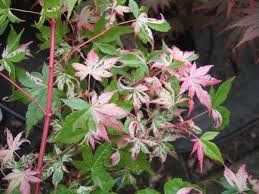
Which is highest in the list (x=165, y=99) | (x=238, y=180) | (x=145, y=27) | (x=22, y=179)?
(x=145, y=27)

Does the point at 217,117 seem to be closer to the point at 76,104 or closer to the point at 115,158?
the point at 115,158

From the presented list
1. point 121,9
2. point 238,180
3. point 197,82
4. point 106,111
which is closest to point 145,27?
point 121,9

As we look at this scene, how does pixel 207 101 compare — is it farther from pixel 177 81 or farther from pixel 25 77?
pixel 25 77

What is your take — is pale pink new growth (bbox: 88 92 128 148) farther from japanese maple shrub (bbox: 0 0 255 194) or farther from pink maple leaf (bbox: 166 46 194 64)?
pink maple leaf (bbox: 166 46 194 64)

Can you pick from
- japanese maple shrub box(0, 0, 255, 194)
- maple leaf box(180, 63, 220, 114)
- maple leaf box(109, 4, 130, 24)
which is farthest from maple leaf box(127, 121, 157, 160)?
maple leaf box(109, 4, 130, 24)

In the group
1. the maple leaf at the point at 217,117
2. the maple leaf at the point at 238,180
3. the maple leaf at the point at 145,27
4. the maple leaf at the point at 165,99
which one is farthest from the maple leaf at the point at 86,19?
the maple leaf at the point at 238,180

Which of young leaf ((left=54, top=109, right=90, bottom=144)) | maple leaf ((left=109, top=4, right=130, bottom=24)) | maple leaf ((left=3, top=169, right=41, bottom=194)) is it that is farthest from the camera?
maple leaf ((left=109, top=4, right=130, bottom=24))

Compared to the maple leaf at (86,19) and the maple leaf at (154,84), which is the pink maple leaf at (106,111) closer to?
the maple leaf at (154,84)

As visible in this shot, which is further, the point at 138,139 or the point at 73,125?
the point at 138,139

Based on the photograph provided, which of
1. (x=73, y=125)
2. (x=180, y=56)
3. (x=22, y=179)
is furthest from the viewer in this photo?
(x=180, y=56)

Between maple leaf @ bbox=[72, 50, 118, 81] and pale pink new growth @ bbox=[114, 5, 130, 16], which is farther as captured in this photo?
pale pink new growth @ bbox=[114, 5, 130, 16]

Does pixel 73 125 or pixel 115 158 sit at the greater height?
pixel 73 125

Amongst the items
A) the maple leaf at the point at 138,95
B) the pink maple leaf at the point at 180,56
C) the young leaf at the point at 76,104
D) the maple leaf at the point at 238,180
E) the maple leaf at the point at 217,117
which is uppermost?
the young leaf at the point at 76,104
